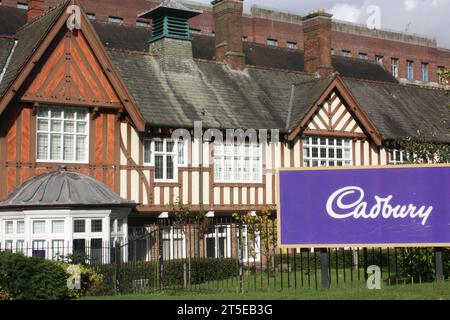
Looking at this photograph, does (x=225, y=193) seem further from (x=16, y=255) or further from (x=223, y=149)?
(x=16, y=255)

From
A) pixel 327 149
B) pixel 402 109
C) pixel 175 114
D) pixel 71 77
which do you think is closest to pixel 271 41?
pixel 402 109

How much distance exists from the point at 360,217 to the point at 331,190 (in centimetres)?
88

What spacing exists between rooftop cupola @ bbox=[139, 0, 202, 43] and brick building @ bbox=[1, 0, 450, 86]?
2313 centimetres

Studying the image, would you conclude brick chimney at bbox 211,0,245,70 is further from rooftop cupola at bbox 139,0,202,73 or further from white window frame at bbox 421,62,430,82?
white window frame at bbox 421,62,430,82

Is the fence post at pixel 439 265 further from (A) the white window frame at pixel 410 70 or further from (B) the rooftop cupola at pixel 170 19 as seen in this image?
(A) the white window frame at pixel 410 70

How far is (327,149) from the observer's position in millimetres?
34250

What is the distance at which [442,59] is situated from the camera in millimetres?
79438

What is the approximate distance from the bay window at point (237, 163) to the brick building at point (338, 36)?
28174 mm

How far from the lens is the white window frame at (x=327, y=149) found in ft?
110

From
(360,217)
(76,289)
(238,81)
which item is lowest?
(76,289)

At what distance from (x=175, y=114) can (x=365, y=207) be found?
535 inches

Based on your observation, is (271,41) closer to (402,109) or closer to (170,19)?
(402,109)
